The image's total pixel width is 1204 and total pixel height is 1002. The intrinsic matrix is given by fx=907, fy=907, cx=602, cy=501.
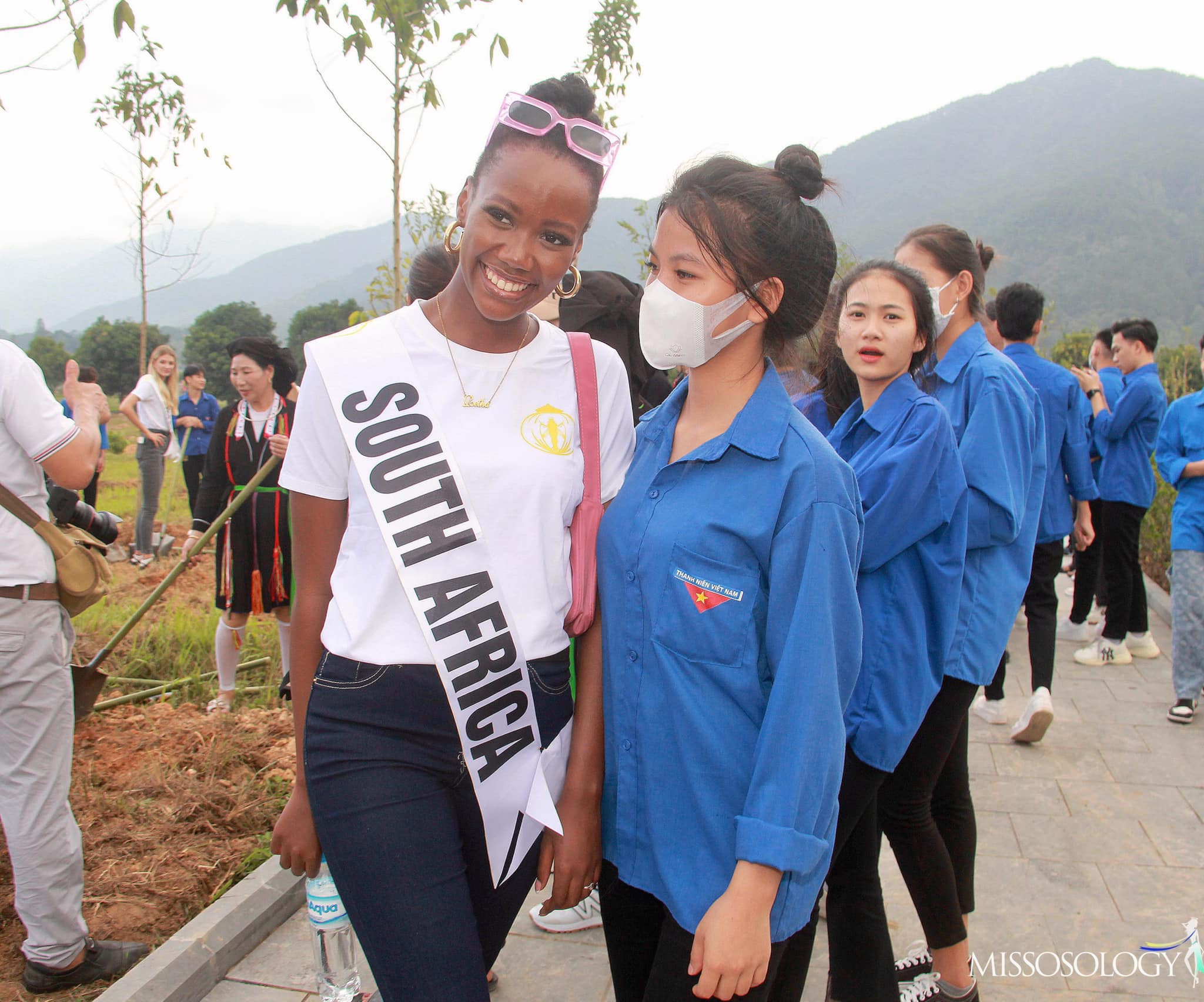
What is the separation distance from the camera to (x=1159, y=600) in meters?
7.98

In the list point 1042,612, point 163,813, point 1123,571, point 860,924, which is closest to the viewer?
point 860,924

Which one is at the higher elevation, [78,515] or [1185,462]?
[78,515]

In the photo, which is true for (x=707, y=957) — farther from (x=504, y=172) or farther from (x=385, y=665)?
(x=504, y=172)

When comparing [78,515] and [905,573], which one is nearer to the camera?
[905,573]

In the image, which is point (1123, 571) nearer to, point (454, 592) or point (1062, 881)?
point (1062, 881)

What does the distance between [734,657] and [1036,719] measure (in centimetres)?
403

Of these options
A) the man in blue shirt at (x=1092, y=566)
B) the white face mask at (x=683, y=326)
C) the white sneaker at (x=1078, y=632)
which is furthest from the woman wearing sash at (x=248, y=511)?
the white sneaker at (x=1078, y=632)

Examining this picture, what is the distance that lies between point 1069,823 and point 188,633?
17.5 feet

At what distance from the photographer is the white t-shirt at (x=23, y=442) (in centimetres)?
266

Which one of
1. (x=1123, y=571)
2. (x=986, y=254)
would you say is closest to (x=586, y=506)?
(x=986, y=254)

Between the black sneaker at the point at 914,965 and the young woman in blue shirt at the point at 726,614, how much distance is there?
4.56ft

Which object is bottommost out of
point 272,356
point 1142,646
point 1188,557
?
point 1142,646

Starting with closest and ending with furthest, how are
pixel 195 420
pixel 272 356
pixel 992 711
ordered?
pixel 992 711 → pixel 272 356 → pixel 195 420

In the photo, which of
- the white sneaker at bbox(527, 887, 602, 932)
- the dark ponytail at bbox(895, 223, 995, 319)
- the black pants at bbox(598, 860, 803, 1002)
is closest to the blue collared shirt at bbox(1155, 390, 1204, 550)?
the dark ponytail at bbox(895, 223, 995, 319)
